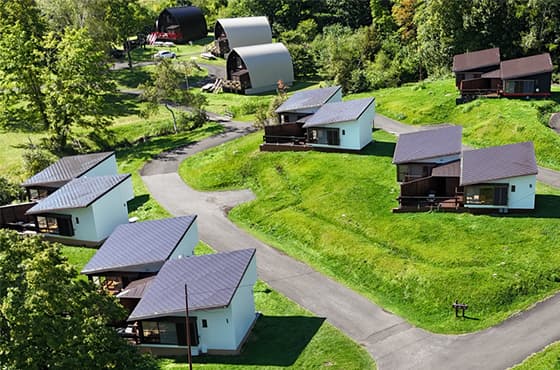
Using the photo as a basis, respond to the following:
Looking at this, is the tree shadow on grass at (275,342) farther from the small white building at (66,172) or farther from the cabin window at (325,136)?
the cabin window at (325,136)

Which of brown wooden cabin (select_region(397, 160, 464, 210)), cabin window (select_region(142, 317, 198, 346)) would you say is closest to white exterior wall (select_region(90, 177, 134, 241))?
cabin window (select_region(142, 317, 198, 346))

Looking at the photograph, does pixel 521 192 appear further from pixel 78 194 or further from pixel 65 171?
pixel 65 171

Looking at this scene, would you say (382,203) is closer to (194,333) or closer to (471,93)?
(194,333)

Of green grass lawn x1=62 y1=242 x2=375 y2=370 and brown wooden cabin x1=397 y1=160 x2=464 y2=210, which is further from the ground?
brown wooden cabin x1=397 y1=160 x2=464 y2=210

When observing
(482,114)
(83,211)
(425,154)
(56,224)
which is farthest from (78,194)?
(482,114)

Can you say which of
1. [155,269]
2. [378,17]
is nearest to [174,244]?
[155,269]

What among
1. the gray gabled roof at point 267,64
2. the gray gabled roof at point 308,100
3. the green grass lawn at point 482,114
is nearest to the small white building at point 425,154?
the green grass lawn at point 482,114

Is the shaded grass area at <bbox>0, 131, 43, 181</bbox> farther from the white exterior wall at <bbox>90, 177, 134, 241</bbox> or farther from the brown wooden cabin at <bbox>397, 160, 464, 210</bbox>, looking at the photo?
the brown wooden cabin at <bbox>397, 160, 464, 210</bbox>
